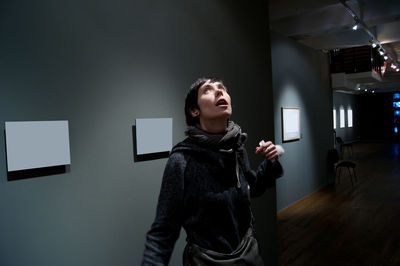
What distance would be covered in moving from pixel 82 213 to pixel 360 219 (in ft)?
15.2

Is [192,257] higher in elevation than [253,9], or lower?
lower

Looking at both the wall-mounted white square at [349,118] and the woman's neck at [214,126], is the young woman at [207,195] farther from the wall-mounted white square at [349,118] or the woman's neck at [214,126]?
the wall-mounted white square at [349,118]

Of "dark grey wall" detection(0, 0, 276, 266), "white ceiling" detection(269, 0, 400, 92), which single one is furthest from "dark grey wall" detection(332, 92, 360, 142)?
"dark grey wall" detection(0, 0, 276, 266)

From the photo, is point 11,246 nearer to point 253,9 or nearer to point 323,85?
point 253,9

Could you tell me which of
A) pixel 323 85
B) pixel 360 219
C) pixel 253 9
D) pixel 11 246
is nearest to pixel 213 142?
pixel 11 246

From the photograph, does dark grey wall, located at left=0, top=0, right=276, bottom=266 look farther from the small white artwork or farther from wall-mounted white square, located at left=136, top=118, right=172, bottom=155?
the small white artwork

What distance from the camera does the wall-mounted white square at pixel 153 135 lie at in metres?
1.95

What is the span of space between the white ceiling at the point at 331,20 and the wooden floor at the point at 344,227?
3.27 metres

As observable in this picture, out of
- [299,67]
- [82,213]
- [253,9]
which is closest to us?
[82,213]

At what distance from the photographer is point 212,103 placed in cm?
136

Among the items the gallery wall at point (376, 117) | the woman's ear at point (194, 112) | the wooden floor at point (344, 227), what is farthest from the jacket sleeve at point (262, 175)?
the gallery wall at point (376, 117)

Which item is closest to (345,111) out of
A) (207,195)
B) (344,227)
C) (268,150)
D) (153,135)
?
(344,227)

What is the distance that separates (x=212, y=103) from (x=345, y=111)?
58.5 ft

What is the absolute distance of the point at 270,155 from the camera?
1390mm
